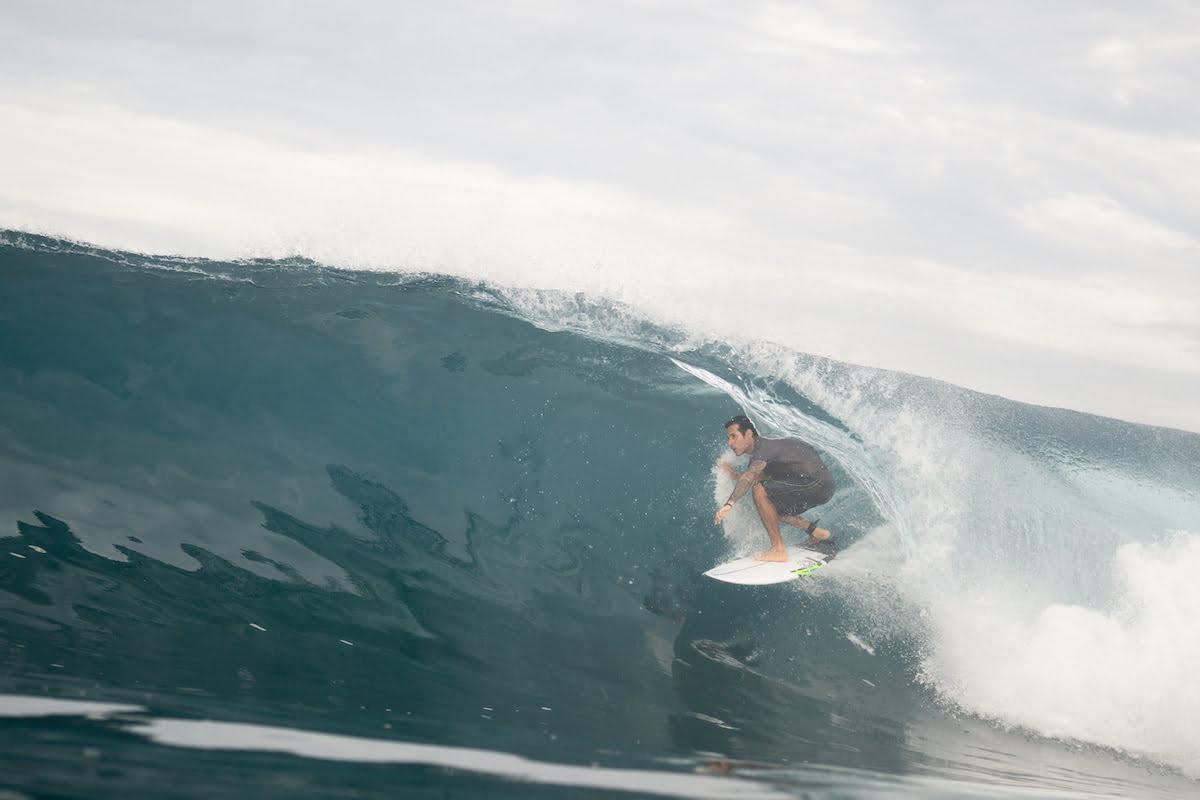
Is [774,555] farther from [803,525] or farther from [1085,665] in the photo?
[1085,665]

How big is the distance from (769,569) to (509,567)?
203 cm

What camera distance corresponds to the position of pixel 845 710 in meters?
5.67

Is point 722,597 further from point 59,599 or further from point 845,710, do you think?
point 59,599

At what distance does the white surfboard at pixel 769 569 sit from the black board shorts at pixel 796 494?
1.17ft

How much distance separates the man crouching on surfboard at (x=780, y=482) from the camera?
667 centimetres

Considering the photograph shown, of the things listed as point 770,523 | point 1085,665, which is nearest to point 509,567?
point 770,523

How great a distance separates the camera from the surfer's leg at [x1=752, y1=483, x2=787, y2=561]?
6.64 m

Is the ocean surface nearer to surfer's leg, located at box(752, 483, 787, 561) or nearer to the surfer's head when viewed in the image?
surfer's leg, located at box(752, 483, 787, 561)

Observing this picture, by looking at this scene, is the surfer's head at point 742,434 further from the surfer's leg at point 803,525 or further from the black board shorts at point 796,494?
the surfer's leg at point 803,525

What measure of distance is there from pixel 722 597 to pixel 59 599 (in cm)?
441

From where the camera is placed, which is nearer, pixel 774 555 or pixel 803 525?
pixel 774 555

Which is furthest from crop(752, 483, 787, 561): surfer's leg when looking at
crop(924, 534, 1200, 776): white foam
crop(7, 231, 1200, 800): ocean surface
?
crop(924, 534, 1200, 776): white foam

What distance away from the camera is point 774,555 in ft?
21.8

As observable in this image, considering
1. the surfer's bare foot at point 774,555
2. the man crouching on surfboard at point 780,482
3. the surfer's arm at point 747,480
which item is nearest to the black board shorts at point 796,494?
the man crouching on surfboard at point 780,482
